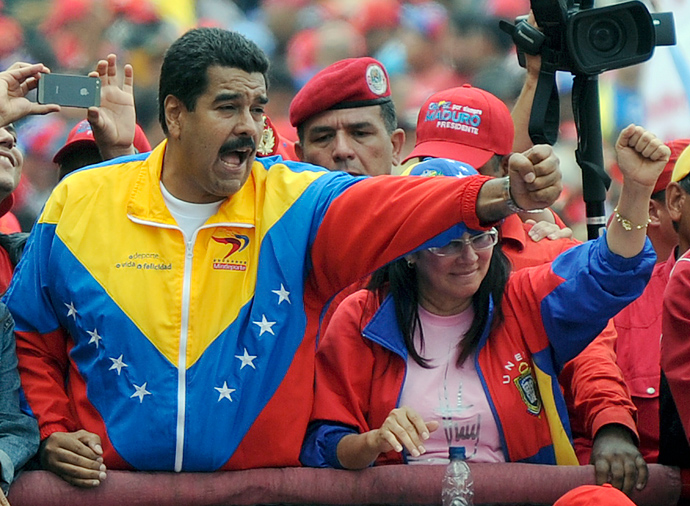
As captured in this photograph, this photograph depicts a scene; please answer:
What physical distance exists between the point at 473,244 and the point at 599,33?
864mm

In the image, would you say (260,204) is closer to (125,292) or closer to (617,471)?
(125,292)

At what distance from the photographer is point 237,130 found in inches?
131

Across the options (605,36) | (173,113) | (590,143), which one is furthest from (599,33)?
(173,113)

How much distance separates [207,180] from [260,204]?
167 millimetres

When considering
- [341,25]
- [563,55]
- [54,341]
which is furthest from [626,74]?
[54,341]

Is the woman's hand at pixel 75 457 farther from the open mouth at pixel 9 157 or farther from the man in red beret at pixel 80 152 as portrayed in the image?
the man in red beret at pixel 80 152

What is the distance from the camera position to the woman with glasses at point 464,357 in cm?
330

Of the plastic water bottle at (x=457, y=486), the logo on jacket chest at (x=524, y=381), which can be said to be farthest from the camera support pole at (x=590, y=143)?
the plastic water bottle at (x=457, y=486)

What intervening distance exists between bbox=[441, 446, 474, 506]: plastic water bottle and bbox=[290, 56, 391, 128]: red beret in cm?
176

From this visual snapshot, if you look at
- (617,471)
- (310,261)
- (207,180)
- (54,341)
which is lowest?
(617,471)

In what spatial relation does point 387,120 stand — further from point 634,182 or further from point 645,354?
point 634,182

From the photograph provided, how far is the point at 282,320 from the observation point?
3.25 m

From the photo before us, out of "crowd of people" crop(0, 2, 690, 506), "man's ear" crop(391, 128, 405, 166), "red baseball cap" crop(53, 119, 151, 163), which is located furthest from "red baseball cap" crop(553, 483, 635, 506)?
"red baseball cap" crop(53, 119, 151, 163)

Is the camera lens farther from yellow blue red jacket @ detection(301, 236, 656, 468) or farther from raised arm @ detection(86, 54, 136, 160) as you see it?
raised arm @ detection(86, 54, 136, 160)
